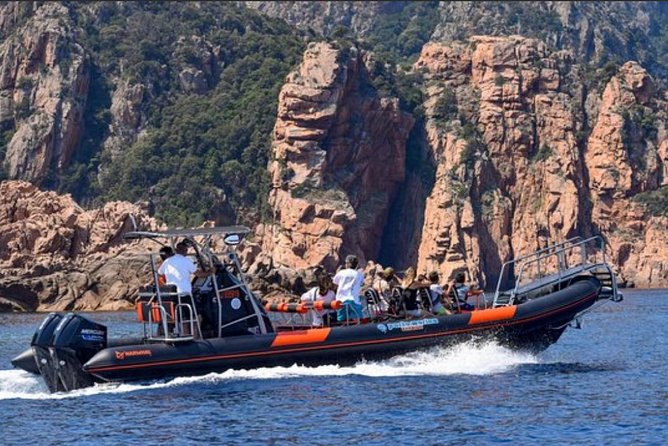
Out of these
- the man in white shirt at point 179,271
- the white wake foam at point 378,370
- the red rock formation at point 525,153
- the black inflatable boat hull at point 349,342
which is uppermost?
the red rock formation at point 525,153

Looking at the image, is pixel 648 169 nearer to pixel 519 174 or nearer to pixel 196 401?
pixel 519 174

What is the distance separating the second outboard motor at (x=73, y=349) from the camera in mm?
24281

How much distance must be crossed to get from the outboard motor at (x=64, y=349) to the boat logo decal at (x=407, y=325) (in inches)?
204

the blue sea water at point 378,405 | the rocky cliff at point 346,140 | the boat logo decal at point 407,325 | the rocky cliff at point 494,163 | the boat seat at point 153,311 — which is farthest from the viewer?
the rocky cliff at point 346,140

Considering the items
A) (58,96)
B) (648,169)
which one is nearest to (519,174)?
(648,169)

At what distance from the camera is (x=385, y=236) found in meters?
101

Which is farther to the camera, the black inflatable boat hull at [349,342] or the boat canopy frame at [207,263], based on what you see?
the boat canopy frame at [207,263]

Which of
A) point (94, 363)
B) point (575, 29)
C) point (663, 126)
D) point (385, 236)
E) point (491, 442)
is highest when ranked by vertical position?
point (575, 29)

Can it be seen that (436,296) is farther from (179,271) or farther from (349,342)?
(179,271)

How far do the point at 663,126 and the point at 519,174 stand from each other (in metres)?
12.2

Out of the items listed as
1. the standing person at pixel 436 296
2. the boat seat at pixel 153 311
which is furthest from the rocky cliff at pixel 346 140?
the boat seat at pixel 153 311

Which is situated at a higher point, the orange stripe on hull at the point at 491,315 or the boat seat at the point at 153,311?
the boat seat at the point at 153,311

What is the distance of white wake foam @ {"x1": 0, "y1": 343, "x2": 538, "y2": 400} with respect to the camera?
986 inches

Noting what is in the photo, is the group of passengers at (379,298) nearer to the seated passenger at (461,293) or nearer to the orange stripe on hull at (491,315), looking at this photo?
the seated passenger at (461,293)
